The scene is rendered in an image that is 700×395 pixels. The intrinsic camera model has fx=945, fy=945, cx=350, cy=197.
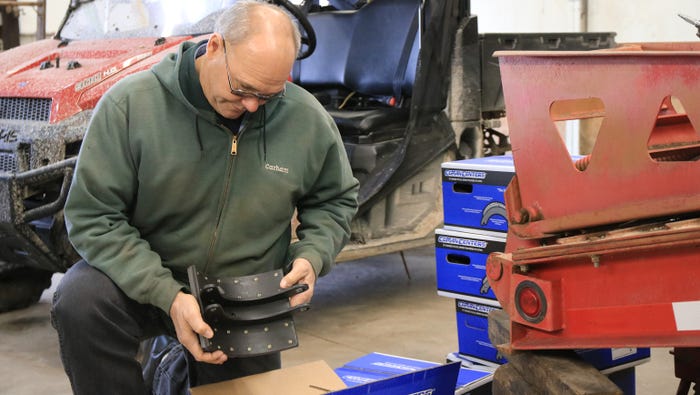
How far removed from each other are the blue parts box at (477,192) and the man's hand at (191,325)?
63.0 inches

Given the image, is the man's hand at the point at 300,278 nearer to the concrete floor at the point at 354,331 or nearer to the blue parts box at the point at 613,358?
the blue parts box at the point at 613,358

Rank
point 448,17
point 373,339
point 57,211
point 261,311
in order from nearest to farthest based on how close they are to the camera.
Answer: point 261,311
point 57,211
point 373,339
point 448,17

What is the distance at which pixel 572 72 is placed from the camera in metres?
2.28

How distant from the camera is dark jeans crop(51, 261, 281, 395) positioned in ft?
8.13

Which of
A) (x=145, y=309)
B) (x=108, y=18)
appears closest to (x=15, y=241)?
(x=108, y=18)

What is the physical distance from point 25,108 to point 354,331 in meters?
1.90

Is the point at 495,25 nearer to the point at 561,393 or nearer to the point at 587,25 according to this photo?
the point at 587,25

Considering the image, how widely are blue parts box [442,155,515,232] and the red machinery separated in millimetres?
1142

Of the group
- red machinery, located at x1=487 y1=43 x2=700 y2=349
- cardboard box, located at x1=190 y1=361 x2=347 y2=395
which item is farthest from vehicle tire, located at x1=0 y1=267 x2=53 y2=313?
red machinery, located at x1=487 y1=43 x2=700 y2=349

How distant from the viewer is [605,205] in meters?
2.25

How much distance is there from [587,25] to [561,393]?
7131 millimetres

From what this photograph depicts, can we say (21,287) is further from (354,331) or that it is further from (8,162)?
(354,331)

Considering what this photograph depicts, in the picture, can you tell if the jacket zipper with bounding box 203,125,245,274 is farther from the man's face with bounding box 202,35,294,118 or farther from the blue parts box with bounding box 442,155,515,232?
the blue parts box with bounding box 442,155,515,232

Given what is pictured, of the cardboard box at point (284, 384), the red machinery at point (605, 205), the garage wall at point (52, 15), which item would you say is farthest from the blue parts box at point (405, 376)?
the garage wall at point (52, 15)
